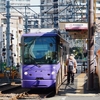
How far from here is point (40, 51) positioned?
16734mm

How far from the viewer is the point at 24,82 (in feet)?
55.4

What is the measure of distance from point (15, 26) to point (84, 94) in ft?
168

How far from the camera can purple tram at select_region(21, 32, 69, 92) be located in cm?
1669

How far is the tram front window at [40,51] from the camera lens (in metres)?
16.7

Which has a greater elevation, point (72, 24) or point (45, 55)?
point (72, 24)

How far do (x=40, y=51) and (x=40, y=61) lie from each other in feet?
1.63

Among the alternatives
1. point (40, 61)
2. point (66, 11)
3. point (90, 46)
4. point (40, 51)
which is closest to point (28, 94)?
point (40, 61)

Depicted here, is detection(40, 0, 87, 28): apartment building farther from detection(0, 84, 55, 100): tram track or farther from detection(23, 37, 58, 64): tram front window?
detection(23, 37, 58, 64): tram front window

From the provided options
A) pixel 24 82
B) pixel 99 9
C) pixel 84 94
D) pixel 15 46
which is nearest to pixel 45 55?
pixel 24 82

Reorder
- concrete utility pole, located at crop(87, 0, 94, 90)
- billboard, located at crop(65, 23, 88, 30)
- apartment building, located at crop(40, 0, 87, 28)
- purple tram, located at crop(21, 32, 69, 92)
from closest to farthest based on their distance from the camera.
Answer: concrete utility pole, located at crop(87, 0, 94, 90)
purple tram, located at crop(21, 32, 69, 92)
billboard, located at crop(65, 23, 88, 30)
apartment building, located at crop(40, 0, 87, 28)

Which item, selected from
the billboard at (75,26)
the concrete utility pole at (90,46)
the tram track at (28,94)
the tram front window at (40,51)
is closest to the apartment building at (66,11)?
the tram track at (28,94)

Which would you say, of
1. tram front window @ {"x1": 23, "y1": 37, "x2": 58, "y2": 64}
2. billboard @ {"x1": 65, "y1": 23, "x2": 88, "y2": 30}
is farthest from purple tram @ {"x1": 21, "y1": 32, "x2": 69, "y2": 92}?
billboard @ {"x1": 65, "y1": 23, "x2": 88, "y2": 30}

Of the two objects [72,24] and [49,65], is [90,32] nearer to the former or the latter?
[72,24]

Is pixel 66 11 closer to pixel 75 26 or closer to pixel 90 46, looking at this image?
pixel 75 26
